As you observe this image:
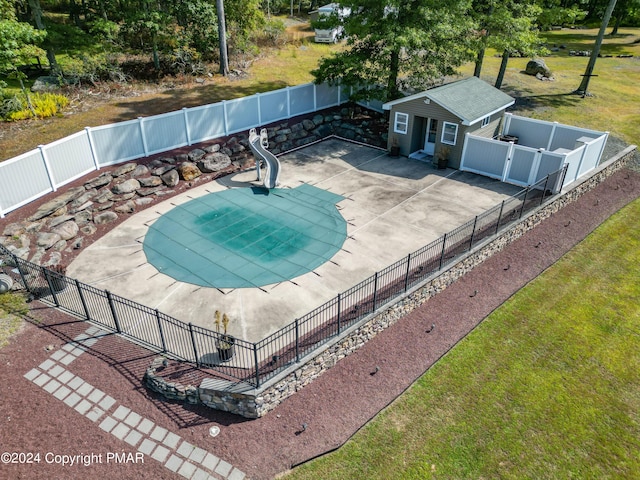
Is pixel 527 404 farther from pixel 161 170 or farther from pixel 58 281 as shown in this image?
pixel 161 170

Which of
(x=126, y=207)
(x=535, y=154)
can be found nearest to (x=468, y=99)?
(x=535, y=154)

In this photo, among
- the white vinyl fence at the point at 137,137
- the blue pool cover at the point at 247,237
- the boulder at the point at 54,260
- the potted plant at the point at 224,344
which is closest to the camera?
the potted plant at the point at 224,344

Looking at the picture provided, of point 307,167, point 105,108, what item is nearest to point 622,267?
point 307,167

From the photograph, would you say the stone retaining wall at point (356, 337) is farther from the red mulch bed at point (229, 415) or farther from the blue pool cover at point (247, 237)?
the blue pool cover at point (247, 237)

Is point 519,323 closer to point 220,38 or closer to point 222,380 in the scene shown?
point 222,380

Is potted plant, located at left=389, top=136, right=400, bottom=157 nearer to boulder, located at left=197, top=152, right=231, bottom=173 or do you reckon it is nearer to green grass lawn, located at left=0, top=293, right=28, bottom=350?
boulder, located at left=197, top=152, right=231, bottom=173

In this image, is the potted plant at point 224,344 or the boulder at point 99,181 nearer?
the potted plant at point 224,344

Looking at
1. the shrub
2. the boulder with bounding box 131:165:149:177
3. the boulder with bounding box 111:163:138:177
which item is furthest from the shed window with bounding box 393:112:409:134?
the shrub

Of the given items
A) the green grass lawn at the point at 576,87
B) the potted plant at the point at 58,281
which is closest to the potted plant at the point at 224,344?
the potted plant at the point at 58,281
